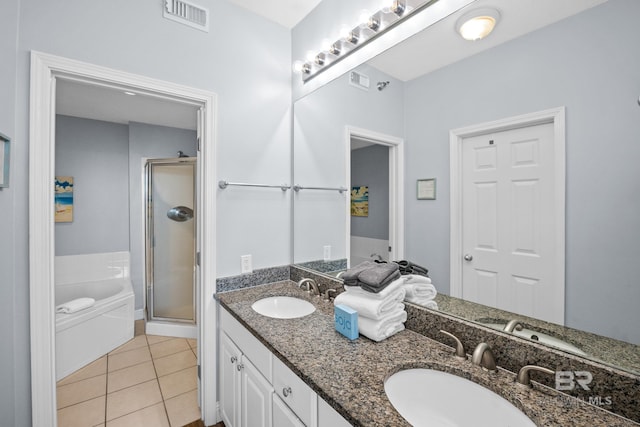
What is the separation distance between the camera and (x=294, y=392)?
100cm

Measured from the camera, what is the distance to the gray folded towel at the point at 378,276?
1.14 meters

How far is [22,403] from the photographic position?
131cm

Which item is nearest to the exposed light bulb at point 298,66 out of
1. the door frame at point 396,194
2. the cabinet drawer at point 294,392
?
the door frame at point 396,194

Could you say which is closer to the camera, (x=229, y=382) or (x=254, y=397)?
(x=254, y=397)

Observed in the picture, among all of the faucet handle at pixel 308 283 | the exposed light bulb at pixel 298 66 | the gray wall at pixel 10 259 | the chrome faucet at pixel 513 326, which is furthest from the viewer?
the exposed light bulb at pixel 298 66

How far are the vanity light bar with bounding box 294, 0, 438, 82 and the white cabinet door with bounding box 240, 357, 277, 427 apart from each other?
1.75m

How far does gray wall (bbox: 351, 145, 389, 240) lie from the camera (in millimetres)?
1410

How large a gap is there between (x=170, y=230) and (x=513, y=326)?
3.50 meters

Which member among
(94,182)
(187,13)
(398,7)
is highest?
(187,13)

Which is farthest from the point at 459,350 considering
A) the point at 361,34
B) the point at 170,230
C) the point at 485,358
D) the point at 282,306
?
the point at 170,230

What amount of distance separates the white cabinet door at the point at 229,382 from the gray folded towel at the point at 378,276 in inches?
31.2

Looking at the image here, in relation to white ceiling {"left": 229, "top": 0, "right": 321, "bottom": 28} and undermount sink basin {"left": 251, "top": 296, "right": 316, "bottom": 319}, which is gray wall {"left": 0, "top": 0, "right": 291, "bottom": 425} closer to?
white ceiling {"left": 229, "top": 0, "right": 321, "bottom": 28}

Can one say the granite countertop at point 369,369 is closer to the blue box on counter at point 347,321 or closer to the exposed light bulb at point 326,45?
the blue box on counter at point 347,321

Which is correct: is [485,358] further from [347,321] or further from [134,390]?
[134,390]
